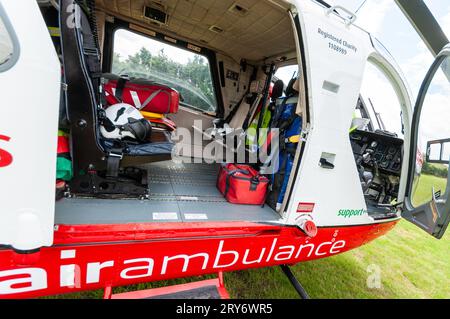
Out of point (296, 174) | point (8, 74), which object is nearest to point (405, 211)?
point (296, 174)

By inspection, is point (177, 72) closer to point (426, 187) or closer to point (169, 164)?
point (169, 164)

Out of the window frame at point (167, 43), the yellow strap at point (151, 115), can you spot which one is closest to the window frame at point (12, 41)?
the yellow strap at point (151, 115)

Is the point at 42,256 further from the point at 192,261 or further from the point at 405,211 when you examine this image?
the point at 405,211

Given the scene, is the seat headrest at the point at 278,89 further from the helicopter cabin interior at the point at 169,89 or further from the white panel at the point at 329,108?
the white panel at the point at 329,108

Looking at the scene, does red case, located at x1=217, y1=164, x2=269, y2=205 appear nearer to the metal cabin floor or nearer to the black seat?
the metal cabin floor

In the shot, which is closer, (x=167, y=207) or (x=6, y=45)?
(x=6, y=45)

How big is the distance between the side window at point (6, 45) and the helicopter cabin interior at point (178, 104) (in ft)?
1.25

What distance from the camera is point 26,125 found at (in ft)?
3.03

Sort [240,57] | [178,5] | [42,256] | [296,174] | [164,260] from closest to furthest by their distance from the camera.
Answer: [42,256], [164,260], [296,174], [178,5], [240,57]

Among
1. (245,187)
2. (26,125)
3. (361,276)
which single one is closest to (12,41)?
(26,125)

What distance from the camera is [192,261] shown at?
4.78 feet

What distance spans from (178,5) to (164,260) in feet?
9.44

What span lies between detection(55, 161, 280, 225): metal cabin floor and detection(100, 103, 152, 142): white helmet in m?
0.51

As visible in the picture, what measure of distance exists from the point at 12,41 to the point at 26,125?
13.3 inches
